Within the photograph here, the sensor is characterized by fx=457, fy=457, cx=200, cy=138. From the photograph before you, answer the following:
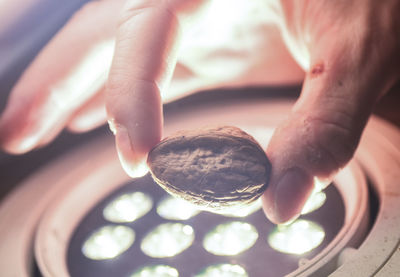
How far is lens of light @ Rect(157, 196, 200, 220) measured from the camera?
0.76 metres

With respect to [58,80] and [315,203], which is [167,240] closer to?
[315,203]

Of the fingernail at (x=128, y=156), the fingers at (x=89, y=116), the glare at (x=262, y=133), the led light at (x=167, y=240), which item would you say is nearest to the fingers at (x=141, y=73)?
the fingernail at (x=128, y=156)

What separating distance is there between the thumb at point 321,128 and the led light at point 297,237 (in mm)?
100

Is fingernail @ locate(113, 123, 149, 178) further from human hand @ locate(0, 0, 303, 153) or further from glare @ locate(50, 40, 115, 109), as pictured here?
glare @ locate(50, 40, 115, 109)

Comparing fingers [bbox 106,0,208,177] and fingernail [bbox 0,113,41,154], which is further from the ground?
fingers [bbox 106,0,208,177]

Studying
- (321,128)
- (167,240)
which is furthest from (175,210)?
(321,128)

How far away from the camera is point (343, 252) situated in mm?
556

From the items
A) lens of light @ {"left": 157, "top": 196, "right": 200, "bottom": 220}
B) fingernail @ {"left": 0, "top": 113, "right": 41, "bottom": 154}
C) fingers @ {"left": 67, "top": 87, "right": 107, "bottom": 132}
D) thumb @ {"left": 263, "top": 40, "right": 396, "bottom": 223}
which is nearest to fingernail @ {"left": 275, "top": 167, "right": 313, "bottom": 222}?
thumb @ {"left": 263, "top": 40, "right": 396, "bottom": 223}

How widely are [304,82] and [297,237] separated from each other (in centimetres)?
23

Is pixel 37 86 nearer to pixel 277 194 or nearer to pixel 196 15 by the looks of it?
pixel 196 15

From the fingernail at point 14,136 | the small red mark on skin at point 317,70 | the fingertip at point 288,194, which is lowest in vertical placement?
the fingernail at point 14,136

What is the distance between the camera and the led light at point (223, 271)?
0.62 metres

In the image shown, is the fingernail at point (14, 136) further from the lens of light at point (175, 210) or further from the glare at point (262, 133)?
the glare at point (262, 133)

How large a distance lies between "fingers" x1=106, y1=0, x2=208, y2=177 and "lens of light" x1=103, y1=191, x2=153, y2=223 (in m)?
0.17
